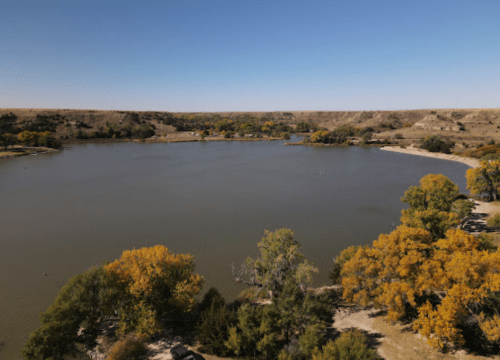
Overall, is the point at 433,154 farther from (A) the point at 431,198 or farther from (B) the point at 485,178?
(A) the point at 431,198

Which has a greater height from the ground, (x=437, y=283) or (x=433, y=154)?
(x=433, y=154)

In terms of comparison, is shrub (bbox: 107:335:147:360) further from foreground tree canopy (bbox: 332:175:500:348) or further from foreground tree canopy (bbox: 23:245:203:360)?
foreground tree canopy (bbox: 332:175:500:348)

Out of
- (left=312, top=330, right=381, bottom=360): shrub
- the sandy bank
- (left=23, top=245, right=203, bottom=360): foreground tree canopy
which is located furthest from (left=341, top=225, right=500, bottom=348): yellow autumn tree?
the sandy bank

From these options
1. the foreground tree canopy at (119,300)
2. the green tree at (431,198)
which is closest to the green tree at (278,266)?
the foreground tree canopy at (119,300)

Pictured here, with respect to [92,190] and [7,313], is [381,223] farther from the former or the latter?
[92,190]

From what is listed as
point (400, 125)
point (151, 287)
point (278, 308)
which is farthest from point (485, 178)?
point (400, 125)

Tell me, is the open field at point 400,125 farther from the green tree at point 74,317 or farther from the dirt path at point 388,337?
the green tree at point 74,317
